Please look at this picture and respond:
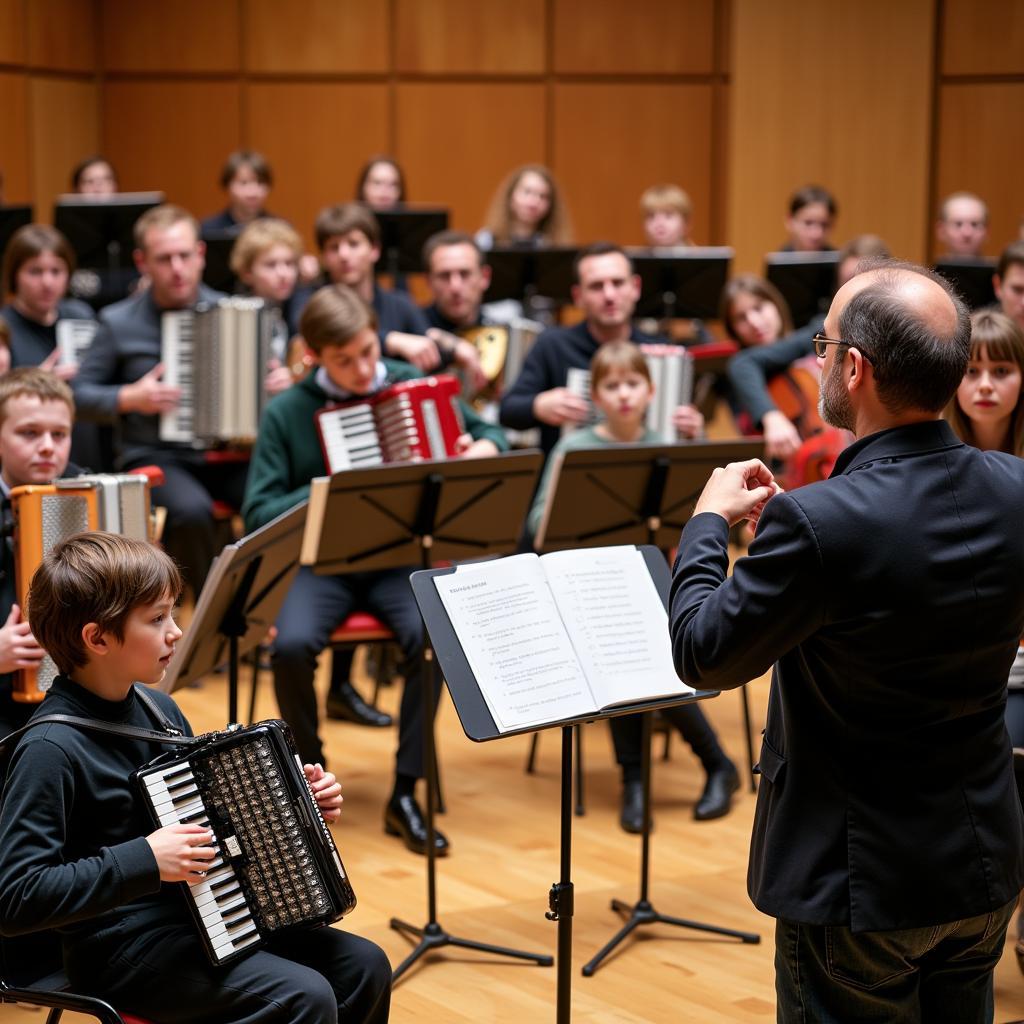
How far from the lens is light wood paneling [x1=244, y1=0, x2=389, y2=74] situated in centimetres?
1009

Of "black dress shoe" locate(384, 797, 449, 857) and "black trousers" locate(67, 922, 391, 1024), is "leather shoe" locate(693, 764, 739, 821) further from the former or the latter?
"black trousers" locate(67, 922, 391, 1024)

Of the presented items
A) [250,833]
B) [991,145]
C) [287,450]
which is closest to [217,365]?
[287,450]

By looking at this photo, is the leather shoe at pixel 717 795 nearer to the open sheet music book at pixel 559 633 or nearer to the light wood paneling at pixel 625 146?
the open sheet music book at pixel 559 633

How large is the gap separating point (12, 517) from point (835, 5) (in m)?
8.17

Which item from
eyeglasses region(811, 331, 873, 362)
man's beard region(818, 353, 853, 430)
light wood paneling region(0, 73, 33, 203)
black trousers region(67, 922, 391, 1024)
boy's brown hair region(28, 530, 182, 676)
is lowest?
black trousers region(67, 922, 391, 1024)

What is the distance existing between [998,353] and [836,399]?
5.39ft

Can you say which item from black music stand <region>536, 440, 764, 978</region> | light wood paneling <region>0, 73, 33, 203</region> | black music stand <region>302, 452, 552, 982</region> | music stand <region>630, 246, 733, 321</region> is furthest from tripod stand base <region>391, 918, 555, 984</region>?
light wood paneling <region>0, 73, 33, 203</region>

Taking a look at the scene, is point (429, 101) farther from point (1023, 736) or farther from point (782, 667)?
point (782, 667)

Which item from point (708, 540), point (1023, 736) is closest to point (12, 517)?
point (708, 540)

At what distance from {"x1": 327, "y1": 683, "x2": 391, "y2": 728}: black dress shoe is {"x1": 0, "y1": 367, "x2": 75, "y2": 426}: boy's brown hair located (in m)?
2.03

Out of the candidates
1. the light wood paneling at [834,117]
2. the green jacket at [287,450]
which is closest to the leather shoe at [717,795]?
the green jacket at [287,450]

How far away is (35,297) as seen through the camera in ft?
18.7

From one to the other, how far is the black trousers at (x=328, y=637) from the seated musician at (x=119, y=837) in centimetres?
168

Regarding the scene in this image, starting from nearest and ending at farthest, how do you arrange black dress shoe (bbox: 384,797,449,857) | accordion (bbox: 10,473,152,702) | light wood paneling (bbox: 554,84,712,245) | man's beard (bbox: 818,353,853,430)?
man's beard (bbox: 818,353,853,430) → accordion (bbox: 10,473,152,702) → black dress shoe (bbox: 384,797,449,857) → light wood paneling (bbox: 554,84,712,245)
